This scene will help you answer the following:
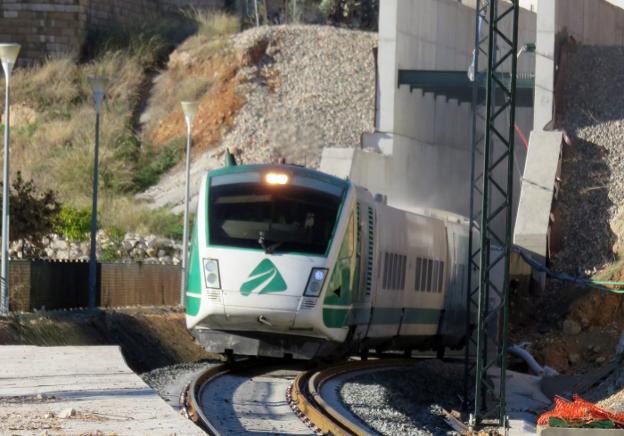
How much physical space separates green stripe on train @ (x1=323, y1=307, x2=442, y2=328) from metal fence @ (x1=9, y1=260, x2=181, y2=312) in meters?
6.52

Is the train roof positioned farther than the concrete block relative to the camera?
No

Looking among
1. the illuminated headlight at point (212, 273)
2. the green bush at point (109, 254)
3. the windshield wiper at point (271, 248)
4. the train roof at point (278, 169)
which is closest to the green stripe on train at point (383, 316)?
A: the windshield wiper at point (271, 248)

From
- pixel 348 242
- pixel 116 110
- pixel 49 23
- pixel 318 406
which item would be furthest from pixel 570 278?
pixel 49 23

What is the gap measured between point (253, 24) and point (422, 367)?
42.8 m

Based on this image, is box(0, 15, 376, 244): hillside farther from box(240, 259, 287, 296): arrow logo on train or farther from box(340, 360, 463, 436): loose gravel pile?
box(240, 259, 287, 296): arrow logo on train

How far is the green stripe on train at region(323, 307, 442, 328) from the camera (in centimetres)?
2312

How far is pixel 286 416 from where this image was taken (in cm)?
1859

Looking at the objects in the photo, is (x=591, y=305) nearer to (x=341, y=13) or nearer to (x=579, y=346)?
(x=579, y=346)

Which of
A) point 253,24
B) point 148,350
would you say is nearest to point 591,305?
point 148,350

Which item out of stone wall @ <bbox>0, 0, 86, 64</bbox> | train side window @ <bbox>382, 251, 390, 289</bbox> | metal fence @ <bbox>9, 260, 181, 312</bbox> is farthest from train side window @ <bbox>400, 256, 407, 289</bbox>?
stone wall @ <bbox>0, 0, 86, 64</bbox>

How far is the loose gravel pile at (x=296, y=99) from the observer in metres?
56.3

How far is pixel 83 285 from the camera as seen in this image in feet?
107

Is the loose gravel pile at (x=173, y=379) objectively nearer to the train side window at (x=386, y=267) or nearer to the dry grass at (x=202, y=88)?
the train side window at (x=386, y=267)

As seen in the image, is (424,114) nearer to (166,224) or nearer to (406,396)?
(166,224)
